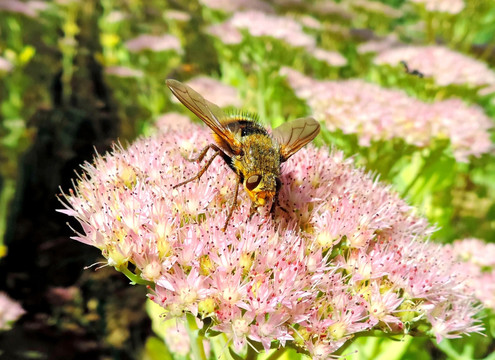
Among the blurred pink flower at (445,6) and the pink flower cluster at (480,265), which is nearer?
the pink flower cluster at (480,265)

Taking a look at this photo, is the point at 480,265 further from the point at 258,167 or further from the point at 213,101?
the point at 213,101

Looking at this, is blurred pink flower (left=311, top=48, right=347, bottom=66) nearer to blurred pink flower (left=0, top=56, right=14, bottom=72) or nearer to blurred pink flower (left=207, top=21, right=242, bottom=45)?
blurred pink flower (left=207, top=21, right=242, bottom=45)

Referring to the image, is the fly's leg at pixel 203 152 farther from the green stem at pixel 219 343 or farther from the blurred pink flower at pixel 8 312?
the blurred pink flower at pixel 8 312

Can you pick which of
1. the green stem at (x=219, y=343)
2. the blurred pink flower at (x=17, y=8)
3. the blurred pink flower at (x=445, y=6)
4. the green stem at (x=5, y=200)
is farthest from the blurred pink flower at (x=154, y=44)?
the green stem at (x=219, y=343)

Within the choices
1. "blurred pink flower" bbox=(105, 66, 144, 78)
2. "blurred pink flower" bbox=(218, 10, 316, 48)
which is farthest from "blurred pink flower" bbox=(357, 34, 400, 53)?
"blurred pink flower" bbox=(105, 66, 144, 78)

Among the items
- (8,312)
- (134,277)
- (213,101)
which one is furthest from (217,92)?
(134,277)

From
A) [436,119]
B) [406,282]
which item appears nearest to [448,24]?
[436,119]

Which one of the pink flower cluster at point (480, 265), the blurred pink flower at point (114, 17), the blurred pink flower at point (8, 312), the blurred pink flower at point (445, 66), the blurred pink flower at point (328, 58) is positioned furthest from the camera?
the blurred pink flower at point (114, 17)
